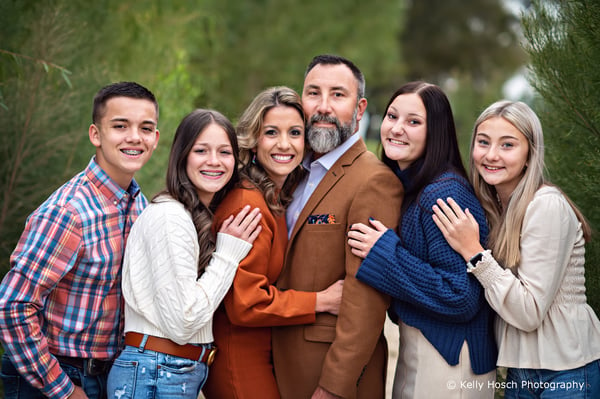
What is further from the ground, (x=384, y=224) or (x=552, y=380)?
(x=384, y=224)

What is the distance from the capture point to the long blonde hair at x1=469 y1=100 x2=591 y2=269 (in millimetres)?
3045

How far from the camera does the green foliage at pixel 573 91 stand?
3631 millimetres

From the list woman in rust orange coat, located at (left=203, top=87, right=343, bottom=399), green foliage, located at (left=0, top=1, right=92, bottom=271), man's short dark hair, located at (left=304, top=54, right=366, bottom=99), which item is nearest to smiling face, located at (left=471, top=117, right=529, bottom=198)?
man's short dark hair, located at (left=304, top=54, right=366, bottom=99)

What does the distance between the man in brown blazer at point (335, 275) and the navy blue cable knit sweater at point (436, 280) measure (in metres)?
0.11

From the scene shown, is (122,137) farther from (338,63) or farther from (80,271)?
(338,63)

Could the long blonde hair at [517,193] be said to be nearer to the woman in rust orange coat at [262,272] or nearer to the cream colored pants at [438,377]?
the cream colored pants at [438,377]

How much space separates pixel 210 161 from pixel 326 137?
694 mm

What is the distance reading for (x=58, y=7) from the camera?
4.79 meters

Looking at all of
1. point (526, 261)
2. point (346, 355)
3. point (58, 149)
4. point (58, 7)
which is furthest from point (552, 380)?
point (58, 7)

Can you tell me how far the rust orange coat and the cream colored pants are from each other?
1.85 feet

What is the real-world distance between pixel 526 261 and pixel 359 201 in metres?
0.87

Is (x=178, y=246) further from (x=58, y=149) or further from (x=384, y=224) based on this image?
(x=58, y=149)

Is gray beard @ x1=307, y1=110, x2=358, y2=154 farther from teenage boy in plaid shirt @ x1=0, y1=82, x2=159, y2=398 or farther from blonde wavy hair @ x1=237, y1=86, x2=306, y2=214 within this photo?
teenage boy in plaid shirt @ x1=0, y1=82, x2=159, y2=398

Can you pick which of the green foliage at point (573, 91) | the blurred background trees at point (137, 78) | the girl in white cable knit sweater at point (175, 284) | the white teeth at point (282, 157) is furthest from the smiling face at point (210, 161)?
the green foliage at point (573, 91)
